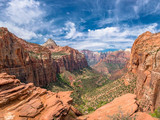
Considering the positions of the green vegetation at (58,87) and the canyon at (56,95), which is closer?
the canyon at (56,95)

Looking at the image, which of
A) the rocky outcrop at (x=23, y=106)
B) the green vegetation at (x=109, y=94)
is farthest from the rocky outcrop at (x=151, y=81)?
the rocky outcrop at (x=23, y=106)

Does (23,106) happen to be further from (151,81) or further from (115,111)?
(151,81)

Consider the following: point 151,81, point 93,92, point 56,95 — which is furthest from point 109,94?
point 56,95

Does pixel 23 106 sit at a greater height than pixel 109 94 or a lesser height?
greater

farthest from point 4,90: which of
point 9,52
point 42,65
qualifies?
point 42,65

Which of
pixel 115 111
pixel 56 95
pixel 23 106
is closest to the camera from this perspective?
pixel 23 106

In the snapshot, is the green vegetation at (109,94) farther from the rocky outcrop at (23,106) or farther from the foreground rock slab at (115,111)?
the rocky outcrop at (23,106)

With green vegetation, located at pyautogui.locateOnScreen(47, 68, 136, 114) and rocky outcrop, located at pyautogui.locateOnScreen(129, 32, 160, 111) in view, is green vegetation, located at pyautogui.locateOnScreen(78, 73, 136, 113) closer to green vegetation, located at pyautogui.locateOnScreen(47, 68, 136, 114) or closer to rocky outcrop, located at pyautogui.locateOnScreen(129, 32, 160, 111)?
green vegetation, located at pyautogui.locateOnScreen(47, 68, 136, 114)

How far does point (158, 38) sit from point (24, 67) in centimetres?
5895

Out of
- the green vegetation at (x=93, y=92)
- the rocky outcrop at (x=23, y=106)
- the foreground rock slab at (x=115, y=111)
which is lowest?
the green vegetation at (x=93, y=92)

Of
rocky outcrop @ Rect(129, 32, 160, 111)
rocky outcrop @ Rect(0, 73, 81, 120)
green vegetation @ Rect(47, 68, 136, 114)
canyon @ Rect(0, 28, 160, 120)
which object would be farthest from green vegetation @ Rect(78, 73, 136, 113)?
rocky outcrop @ Rect(0, 73, 81, 120)

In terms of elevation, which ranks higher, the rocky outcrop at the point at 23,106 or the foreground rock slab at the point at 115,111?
the rocky outcrop at the point at 23,106

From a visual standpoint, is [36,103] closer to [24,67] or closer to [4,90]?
[4,90]

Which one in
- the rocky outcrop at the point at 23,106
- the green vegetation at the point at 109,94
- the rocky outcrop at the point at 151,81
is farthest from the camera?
the green vegetation at the point at 109,94
